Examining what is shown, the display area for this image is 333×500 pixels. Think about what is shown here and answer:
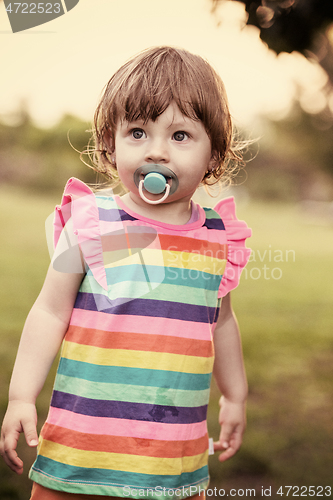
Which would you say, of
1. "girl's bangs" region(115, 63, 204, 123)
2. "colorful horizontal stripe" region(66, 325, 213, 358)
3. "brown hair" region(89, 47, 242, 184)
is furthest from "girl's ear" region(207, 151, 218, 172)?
"colorful horizontal stripe" region(66, 325, 213, 358)

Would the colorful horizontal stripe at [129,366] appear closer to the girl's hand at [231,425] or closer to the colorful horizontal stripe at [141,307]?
the colorful horizontal stripe at [141,307]

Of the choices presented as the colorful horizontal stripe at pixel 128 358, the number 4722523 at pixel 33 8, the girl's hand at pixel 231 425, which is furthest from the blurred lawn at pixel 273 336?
the number 4722523 at pixel 33 8

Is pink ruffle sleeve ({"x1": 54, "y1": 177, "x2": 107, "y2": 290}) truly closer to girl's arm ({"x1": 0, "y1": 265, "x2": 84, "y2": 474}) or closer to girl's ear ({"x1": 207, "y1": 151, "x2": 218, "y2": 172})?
girl's arm ({"x1": 0, "y1": 265, "x2": 84, "y2": 474})

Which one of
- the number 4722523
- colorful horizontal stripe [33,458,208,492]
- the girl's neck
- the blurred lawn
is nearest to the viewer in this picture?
colorful horizontal stripe [33,458,208,492]

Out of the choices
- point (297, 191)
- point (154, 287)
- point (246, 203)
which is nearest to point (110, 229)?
point (154, 287)

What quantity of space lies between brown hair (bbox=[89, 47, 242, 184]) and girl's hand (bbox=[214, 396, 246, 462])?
0.54m

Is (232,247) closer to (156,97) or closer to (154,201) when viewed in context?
(154,201)

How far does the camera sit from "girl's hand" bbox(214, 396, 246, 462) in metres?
1.07

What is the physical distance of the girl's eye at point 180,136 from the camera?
0.86 metres

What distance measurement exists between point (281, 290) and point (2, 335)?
100 inches

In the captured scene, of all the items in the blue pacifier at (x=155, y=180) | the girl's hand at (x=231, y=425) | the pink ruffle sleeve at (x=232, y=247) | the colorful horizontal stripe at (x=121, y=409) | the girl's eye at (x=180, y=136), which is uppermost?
the girl's eye at (x=180, y=136)

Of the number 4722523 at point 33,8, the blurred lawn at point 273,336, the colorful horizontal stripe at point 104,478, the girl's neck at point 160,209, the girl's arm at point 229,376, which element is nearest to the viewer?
the colorful horizontal stripe at point 104,478

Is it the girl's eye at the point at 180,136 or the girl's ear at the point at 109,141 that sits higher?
the girl's ear at the point at 109,141

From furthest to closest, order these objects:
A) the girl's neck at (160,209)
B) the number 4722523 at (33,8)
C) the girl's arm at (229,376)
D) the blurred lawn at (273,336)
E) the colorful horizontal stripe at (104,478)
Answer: the blurred lawn at (273,336) < the number 4722523 at (33,8) < the girl's arm at (229,376) < the girl's neck at (160,209) < the colorful horizontal stripe at (104,478)
